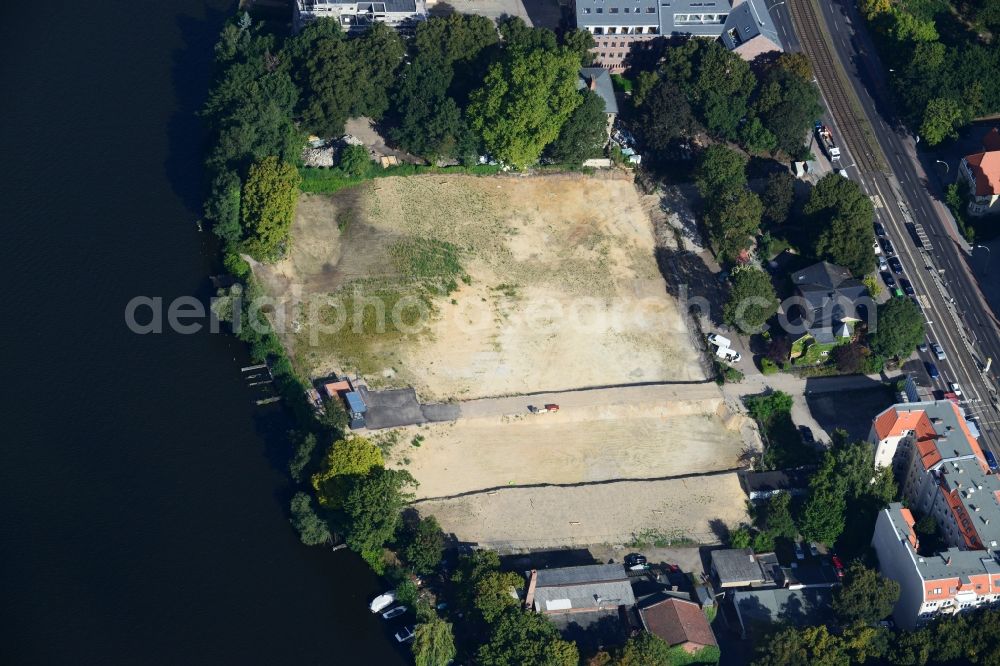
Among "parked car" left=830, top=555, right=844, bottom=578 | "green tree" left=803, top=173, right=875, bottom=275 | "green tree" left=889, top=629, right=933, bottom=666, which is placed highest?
"green tree" left=803, top=173, right=875, bottom=275

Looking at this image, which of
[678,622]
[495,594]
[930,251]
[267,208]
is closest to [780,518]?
[678,622]

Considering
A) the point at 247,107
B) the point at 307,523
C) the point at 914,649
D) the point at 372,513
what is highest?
the point at 247,107

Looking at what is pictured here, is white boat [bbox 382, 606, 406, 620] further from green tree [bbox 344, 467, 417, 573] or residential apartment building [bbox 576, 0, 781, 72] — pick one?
residential apartment building [bbox 576, 0, 781, 72]

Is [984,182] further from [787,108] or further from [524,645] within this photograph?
[524,645]

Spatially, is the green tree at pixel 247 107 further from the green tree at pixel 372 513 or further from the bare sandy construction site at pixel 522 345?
the green tree at pixel 372 513

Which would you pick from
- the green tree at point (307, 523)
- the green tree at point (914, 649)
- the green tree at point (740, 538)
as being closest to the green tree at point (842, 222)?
the green tree at point (740, 538)

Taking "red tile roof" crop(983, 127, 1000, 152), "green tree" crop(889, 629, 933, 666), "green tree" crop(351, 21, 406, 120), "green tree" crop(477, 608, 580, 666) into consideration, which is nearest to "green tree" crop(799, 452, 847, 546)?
"green tree" crop(889, 629, 933, 666)
